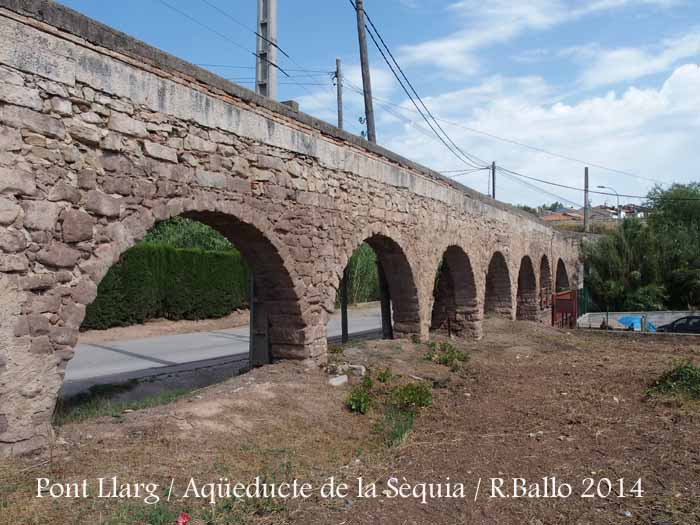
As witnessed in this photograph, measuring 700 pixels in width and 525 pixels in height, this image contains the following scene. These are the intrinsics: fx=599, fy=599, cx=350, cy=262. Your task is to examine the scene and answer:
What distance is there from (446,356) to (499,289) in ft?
20.8

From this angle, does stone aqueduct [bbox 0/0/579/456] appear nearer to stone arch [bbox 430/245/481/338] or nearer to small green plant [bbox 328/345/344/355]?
small green plant [bbox 328/345/344/355]

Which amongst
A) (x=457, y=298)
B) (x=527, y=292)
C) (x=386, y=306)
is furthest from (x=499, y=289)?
(x=386, y=306)

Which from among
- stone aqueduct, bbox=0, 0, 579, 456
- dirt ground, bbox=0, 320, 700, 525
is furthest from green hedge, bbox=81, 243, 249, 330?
dirt ground, bbox=0, 320, 700, 525

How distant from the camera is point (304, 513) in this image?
151 inches

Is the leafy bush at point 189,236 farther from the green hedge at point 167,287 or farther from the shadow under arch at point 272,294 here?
the shadow under arch at point 272,294

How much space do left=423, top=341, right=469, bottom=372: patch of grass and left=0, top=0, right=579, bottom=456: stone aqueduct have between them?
188 centimetres

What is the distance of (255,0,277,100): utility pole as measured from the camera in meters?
7.91

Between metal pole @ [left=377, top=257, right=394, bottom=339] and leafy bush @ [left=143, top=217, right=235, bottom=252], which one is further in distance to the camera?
leafy bush @ [left=143, top=217, right=235, bottom=252]

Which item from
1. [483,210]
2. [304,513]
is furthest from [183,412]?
[483,210]

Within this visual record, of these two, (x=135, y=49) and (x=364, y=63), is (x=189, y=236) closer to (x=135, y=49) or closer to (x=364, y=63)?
(x=364, y=63)

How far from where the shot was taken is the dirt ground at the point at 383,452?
3822mm

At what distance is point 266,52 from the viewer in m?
8.02

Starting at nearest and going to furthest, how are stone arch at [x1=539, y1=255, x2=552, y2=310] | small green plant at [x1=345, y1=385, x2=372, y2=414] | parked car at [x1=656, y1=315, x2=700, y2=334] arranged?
small green plant at [x1=345, y1=385, x2=372, y2=414], parked car at [x1=656, y1=315, x2=700, y2=334], stone arch at [x1=539, y1=255, x2=552, y2=310]

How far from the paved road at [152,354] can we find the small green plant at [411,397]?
465cm
